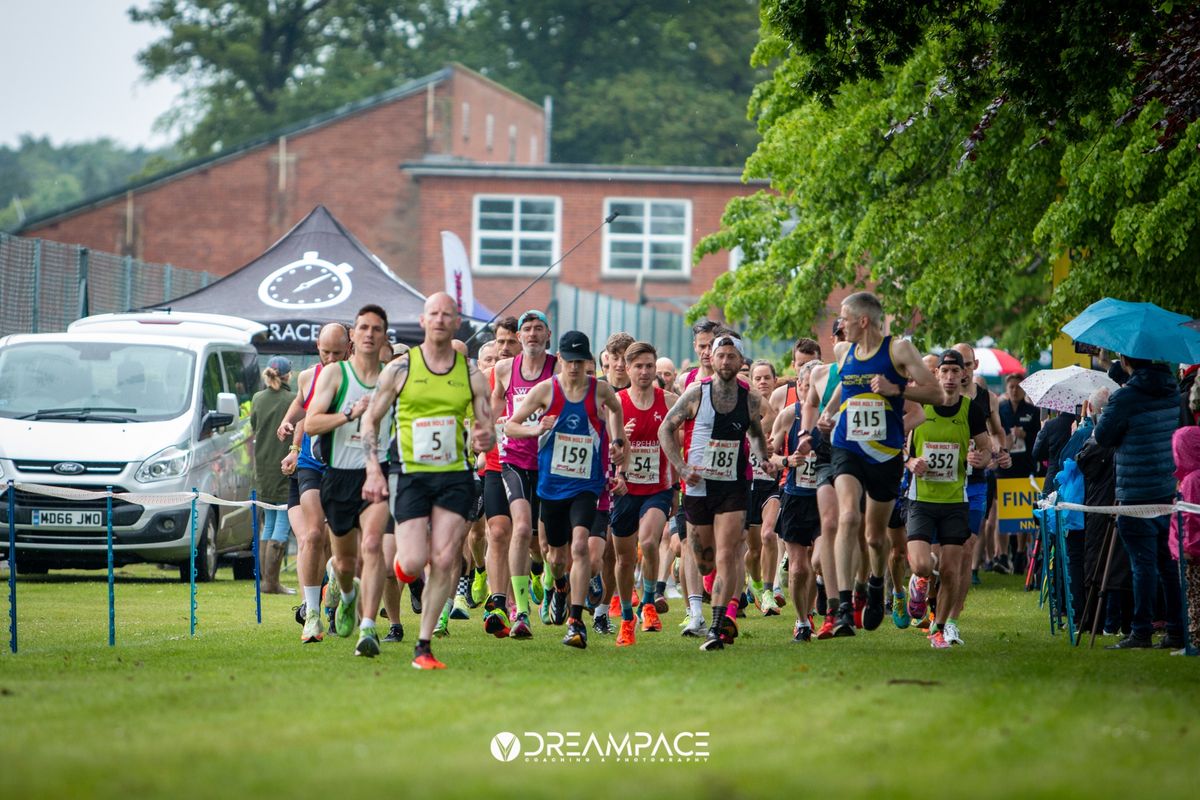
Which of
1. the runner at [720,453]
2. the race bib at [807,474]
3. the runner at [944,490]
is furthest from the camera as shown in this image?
the race bib at [807,474]

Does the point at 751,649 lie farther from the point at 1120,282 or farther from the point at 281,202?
the point at 281,202

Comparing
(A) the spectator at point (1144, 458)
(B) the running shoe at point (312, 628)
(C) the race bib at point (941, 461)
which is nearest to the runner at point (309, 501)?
(B) the running shoe at point (312, 628)

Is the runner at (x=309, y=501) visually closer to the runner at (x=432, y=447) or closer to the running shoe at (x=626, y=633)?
the runner at (x=432, y=447)

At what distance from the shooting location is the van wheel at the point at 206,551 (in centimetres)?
1970

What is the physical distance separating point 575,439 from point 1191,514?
161 inches

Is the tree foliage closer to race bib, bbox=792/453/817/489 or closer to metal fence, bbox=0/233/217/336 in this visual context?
race bib, bbox=792/453/817/489

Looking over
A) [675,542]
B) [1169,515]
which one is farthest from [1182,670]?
[675,542]

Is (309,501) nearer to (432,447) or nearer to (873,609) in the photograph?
(432,447)

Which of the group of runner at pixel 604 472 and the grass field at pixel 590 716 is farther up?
the group of runner at pixel 604 472

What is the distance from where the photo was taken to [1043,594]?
1831cm

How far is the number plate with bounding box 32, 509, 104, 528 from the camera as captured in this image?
18562 millimetres

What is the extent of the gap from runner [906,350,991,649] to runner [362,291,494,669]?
344 centimetres

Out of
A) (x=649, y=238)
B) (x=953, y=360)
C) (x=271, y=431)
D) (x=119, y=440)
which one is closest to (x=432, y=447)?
(x=953, y=360)

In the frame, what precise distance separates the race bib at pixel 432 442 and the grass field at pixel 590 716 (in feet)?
4.00
